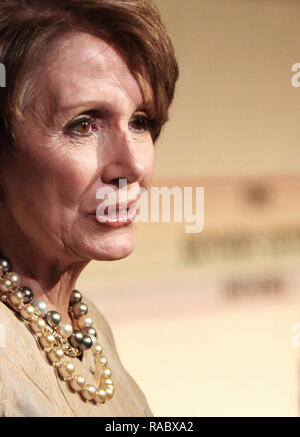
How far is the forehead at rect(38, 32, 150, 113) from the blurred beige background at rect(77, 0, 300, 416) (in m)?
0.36

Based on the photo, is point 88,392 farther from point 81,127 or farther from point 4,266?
point 81,127

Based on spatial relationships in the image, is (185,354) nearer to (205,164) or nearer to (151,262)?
(151,262)

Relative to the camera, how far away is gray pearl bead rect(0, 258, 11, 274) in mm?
887

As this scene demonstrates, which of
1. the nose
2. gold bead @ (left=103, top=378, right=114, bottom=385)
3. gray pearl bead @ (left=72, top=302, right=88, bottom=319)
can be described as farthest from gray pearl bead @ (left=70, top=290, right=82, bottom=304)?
the nose

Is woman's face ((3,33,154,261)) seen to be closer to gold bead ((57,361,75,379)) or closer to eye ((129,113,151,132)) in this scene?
eye ((129,113,151,132))

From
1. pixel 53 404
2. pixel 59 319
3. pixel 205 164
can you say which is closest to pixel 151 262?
pixel 205 164

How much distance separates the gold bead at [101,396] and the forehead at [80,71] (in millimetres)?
346

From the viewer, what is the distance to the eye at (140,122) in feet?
2.88

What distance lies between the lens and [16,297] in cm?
87

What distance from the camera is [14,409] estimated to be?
76cm

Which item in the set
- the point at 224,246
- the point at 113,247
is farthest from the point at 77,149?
the point at 224,246

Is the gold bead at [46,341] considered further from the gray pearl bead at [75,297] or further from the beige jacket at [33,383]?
the gray pearl bead at [75,297]

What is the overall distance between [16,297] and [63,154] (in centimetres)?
18

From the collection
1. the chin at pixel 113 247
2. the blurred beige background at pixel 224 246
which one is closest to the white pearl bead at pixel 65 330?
the chin at pixel 113 247
